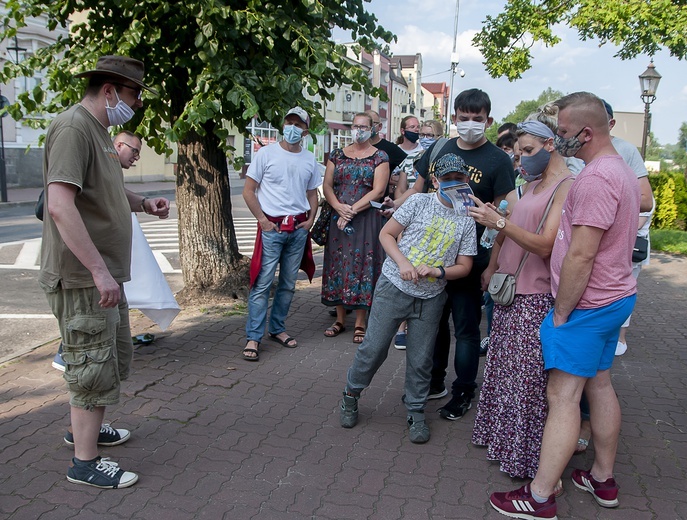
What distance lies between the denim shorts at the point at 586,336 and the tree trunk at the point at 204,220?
4617 mm

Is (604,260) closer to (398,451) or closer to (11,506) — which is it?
(398,451)

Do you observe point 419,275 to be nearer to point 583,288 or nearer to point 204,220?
point 583,288

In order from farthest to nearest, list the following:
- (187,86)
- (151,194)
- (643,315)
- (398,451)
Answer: (151,194), (643,315), (187,86), (398,451)

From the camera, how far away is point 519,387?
3.28m

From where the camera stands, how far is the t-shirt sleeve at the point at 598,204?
9.00ft

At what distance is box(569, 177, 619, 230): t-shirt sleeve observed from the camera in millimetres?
2744

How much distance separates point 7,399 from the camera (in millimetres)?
4270

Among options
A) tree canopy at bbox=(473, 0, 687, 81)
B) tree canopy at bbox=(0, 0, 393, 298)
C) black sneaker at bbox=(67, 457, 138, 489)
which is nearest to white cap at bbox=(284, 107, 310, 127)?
tree canopy at bbox=(0, 0, 393, 298)

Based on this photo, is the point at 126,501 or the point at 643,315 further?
the point at 643,315

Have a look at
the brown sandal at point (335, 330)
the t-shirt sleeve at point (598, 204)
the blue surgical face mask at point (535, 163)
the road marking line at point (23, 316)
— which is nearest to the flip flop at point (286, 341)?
the brown sandal at point (335, 330)

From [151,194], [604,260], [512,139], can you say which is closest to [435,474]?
[604,260]

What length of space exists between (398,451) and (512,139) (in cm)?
403

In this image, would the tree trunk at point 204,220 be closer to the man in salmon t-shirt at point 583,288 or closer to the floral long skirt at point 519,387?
the floral long skirt at point 519,387

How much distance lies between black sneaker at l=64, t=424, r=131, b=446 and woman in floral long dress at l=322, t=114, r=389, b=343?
2.60 m
